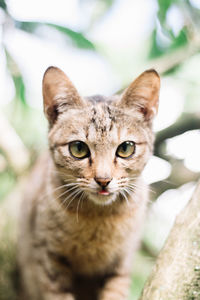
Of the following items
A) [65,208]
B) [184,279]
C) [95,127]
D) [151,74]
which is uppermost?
[151,74]

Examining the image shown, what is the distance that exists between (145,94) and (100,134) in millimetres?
387

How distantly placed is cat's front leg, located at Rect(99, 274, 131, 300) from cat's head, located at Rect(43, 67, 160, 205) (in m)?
0.59

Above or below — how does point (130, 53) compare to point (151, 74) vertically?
above

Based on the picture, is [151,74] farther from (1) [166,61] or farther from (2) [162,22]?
(1) [166,61]

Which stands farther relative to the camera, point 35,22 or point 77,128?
point 77,128

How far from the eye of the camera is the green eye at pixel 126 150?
216 cm

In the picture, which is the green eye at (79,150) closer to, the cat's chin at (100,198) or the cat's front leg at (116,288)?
the cat's chin at (100,198)

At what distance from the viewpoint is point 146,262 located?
3.16m

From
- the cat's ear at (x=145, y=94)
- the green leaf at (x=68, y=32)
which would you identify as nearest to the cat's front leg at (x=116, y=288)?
the cat's ear at (x=145, y=94)

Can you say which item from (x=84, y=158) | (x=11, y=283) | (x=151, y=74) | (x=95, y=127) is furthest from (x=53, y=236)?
(x=151, y=74)

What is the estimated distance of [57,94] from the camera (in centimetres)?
229

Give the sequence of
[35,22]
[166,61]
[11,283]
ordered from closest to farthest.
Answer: [35,22], [166,61], [11,283]

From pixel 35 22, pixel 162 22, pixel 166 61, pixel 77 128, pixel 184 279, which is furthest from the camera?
pixel 166 61

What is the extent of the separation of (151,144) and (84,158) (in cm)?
48
